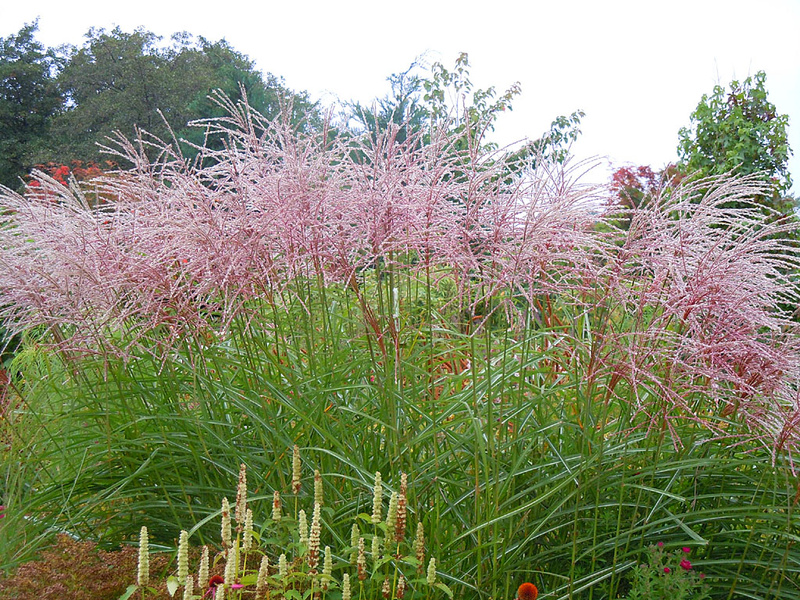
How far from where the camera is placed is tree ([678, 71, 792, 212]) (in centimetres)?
645

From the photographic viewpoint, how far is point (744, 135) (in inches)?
255

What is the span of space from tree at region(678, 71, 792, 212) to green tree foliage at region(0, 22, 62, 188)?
78.9 ft

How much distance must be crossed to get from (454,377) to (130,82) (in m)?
28.9

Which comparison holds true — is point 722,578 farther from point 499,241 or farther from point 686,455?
point 499,241

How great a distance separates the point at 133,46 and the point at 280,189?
101 ft

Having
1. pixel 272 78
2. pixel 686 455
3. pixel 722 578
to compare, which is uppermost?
pixel 272 78

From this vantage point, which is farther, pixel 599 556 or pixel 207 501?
pixel 207 501

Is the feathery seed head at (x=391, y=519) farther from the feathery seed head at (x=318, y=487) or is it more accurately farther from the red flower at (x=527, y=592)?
the red flower at (x=527, y=592)

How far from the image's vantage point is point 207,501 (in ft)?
9.31

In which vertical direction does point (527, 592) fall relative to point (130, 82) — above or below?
below

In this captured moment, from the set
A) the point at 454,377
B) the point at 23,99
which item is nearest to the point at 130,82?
the point at 23,99

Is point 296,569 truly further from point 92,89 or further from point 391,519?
point 92,89

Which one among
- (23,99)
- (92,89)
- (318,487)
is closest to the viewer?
(318,487)

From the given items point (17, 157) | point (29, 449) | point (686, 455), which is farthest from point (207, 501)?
point (17, 157)
